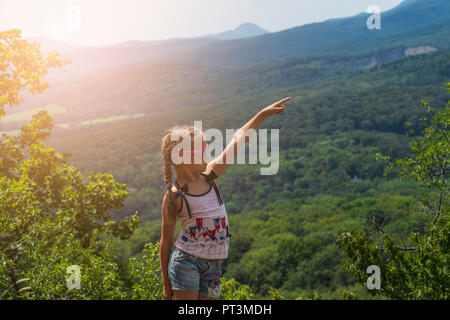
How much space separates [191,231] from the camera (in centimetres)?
271

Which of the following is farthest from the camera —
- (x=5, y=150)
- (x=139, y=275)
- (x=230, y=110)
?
(x=230, y=110)

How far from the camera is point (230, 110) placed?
15175 cm

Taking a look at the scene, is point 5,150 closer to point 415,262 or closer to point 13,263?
point 13,263

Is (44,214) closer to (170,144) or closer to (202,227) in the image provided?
(170,144)

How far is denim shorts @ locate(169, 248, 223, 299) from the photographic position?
2574 mm

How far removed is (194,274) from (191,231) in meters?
0.28

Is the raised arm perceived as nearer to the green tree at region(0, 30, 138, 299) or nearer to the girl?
the girl

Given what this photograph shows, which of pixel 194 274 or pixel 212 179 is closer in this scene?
pixel 194 274

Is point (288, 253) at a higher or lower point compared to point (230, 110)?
lower

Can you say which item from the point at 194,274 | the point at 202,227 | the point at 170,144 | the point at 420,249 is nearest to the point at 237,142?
the point at 170,144

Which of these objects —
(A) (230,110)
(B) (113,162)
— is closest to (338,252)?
(B) (113,162)

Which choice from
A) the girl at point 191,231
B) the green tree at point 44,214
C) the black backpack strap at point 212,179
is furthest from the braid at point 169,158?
the green tree at point 44,214

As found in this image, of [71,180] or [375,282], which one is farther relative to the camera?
[71,180]
